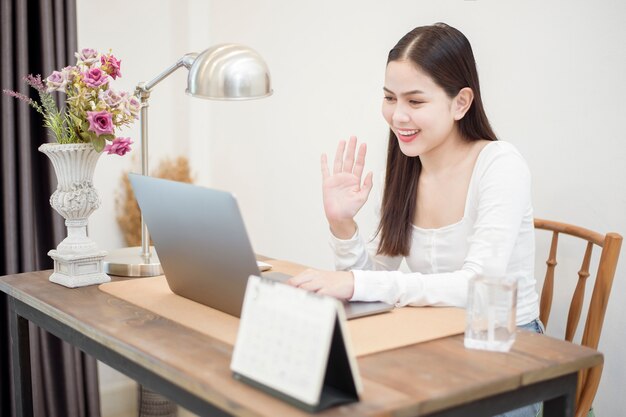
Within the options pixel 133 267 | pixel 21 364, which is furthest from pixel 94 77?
pixel 21 364

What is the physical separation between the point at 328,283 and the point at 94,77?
703 millimetres

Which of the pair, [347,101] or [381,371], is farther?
[347,101]

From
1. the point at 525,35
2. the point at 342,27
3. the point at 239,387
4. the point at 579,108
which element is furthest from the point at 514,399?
the point at 342,27

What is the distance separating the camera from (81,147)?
5.65 ft

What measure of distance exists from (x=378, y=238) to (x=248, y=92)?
0.55 meters

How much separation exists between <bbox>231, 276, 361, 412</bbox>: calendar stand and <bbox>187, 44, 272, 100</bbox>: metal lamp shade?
1.81 ft

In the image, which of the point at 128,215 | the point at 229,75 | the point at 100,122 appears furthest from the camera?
the point at 128,215

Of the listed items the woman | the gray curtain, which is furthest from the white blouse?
the gray curtain

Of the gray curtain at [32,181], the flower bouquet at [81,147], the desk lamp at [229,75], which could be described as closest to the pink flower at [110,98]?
the flower bouquet at [81,147]

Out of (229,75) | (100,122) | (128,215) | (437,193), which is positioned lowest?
(128,215)

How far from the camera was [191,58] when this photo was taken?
5.78 feet

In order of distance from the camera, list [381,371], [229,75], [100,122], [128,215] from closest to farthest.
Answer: [381,371] < [229,75] < [100,122] < [128,215]

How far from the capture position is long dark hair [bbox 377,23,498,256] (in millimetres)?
1696

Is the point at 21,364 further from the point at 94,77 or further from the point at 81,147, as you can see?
the point at 94,77
